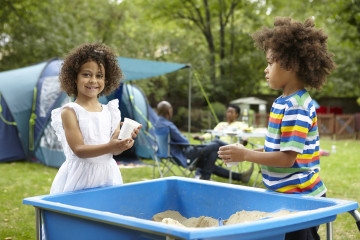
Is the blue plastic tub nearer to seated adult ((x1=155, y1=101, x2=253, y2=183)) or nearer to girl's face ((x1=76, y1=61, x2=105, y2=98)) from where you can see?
girl's face ((x1=76, y1=61, x2=105, y2=98))

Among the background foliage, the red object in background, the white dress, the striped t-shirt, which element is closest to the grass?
the white dress

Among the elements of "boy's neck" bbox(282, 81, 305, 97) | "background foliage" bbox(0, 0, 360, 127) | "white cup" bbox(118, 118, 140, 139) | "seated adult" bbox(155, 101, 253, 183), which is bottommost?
"seated adult" bbox(155, 101, 253, 183)

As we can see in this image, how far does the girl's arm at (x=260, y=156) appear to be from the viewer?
1.93 m

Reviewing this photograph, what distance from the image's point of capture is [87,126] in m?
2.39

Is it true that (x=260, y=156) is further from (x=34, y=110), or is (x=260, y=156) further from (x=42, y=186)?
(x=34, y=110)

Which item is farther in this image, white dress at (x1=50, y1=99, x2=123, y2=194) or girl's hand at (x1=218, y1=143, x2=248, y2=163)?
white dress at (x1=50, y1=99, x2=123, y2=194)

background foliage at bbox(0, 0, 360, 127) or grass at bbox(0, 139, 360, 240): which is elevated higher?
background foliage at bbox(0, 0, 360, 127)

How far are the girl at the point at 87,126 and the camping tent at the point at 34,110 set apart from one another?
501cm

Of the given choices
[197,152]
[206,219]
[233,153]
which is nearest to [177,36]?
[197,152]

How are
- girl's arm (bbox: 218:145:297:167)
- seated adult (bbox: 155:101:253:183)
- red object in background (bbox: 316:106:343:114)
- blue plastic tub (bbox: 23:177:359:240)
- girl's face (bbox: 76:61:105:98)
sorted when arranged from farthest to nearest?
red object in background (bbox: 316:106:343:114)
seated adult (bbox: 155:101:253:183)
girl's face (bbox: 76:61:105:98)
girl's arm (bbox: 218:145:297:167)
blue plastic tub (bbox: 23:177:359:240)

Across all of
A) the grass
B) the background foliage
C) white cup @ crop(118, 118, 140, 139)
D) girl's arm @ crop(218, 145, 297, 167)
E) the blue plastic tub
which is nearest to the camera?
the blue plastic tub

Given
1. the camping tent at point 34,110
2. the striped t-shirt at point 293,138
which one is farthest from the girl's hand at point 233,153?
the camping tent at point 34,110

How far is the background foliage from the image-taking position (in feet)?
58.0

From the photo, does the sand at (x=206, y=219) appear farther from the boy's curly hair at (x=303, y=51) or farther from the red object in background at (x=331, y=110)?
the red object in background at (x=331, y=110)
